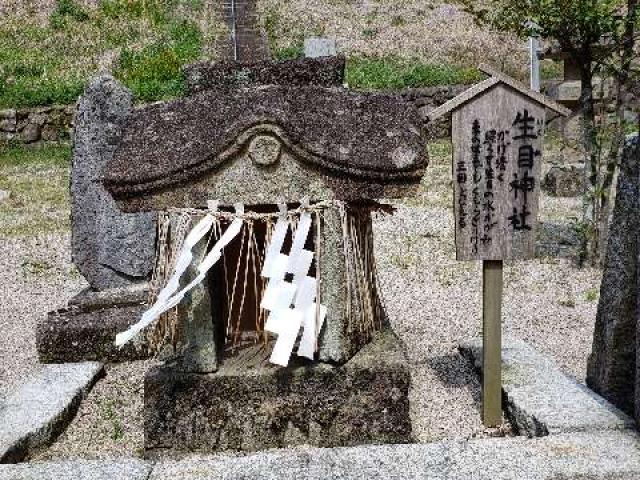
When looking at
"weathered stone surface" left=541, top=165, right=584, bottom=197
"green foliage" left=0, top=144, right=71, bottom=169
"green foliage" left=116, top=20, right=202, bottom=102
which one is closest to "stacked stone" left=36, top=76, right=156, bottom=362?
"weathered stone surface" left=541, top=165, right=584, bottom=197

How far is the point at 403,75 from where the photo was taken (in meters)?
15.9

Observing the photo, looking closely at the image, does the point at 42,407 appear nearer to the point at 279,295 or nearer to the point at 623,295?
the point at 279,295

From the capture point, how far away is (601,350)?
13.8 ft

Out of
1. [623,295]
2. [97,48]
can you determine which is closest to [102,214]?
[623,295]

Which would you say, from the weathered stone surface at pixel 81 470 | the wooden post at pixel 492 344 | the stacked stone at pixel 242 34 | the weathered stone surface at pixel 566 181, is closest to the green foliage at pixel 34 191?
the stacked stone at pixel 242 34

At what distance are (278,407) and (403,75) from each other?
41.3ft

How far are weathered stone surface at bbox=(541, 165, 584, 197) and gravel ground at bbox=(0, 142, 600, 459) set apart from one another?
465mm

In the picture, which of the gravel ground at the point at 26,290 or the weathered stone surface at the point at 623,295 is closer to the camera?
the weathered stone surface at the point at 623,295

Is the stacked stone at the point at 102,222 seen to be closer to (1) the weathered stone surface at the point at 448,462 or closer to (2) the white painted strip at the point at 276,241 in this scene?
(2) the white painted strip at the point at 276,241

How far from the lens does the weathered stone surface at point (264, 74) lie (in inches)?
182

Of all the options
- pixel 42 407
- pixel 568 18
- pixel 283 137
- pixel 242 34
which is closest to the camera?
pixel 283 137

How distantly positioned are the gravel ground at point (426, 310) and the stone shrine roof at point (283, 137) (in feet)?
4.67

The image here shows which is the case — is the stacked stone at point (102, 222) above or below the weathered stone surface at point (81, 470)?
above

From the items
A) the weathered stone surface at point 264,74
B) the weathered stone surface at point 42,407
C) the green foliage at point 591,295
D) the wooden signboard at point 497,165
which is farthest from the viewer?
the green foliage at point 591,295
